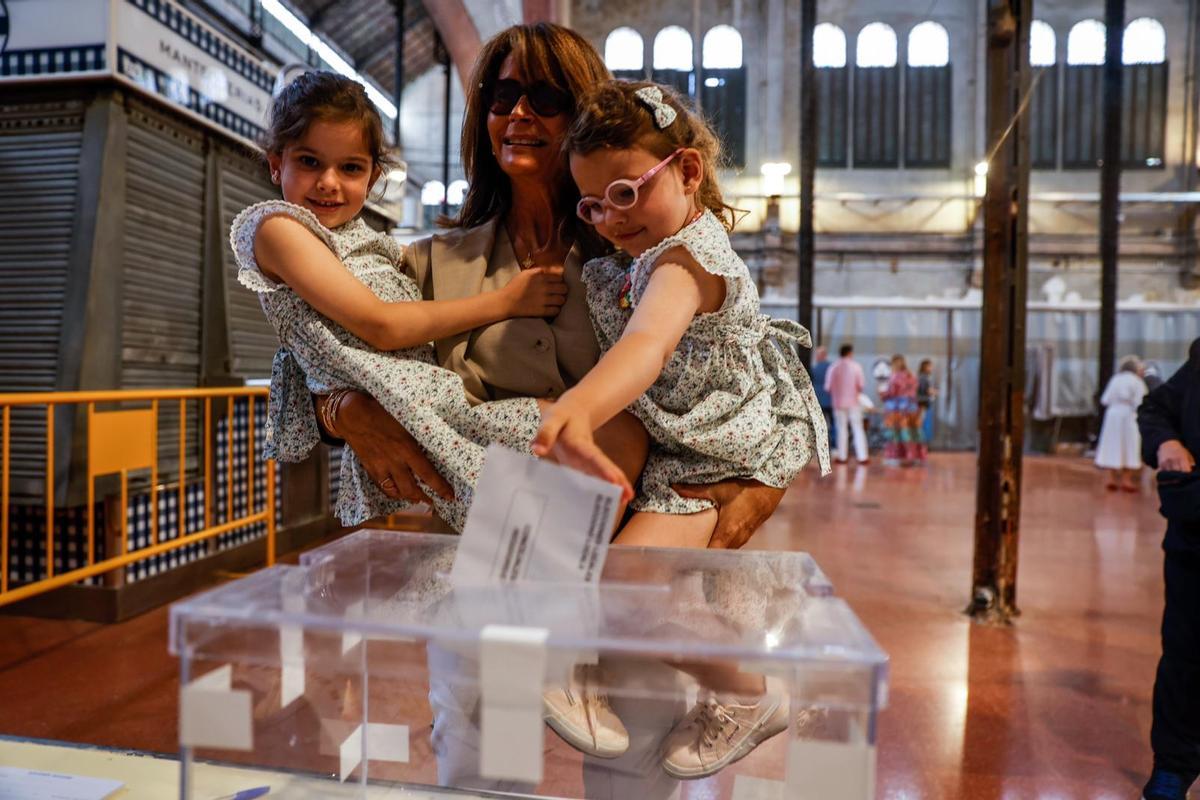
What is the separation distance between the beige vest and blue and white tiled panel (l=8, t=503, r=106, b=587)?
343 cm

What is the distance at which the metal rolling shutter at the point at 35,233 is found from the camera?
3.76 m

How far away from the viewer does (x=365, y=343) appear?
1205mm

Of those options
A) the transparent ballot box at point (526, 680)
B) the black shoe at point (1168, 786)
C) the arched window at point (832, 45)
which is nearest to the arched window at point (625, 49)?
the arched window at point (832, 45)

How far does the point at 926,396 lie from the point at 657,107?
41.6ft

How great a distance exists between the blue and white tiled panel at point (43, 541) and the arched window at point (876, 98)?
15.0 m

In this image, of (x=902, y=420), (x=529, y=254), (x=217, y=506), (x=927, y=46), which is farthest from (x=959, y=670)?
(x=927, y=46)

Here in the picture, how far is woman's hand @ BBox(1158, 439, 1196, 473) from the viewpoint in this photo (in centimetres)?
242

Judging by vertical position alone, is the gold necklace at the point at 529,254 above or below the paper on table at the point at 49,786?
above

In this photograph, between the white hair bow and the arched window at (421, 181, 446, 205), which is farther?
the arched window at (421, 181, 446, 205)

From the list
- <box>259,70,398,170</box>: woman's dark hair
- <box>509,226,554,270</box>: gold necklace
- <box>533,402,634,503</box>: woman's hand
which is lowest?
<box>533,402,634,503</box>: woman's hand

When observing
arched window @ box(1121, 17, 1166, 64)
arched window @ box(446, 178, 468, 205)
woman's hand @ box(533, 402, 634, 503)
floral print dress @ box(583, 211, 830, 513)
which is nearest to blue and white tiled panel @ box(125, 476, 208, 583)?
floral print dress @ box(583, 211, 830, 513)

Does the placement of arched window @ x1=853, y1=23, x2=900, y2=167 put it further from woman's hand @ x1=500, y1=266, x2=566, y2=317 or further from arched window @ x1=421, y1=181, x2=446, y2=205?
woman's hand @ x1=500, y1=266, x2=566, y2=317

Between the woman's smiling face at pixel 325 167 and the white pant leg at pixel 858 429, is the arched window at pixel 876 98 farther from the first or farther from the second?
the woman's smiling face at pixel 325 167

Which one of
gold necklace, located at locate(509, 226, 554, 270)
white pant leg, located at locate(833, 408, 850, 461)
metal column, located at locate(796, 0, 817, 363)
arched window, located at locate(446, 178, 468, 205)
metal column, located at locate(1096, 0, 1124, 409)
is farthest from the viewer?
arched window, located at locate(446, 178, 468, 205)
